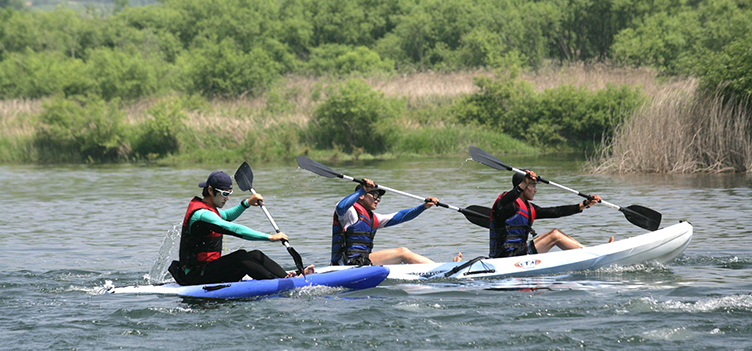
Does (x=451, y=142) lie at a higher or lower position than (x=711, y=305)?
higher

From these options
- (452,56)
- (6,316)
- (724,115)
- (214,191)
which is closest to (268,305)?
(214,191)

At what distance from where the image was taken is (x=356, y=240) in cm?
912

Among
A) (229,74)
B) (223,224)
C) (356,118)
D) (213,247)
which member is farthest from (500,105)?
(223,224)

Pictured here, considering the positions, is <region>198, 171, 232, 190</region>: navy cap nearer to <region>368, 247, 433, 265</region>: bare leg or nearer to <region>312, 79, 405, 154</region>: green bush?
<region>368, 247, 433, 265</region>: bare leg

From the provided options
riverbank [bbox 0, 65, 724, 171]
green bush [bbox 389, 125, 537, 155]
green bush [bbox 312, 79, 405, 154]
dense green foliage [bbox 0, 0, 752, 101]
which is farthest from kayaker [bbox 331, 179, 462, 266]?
dense green foliage [bbox 0, 0, 752, 101]

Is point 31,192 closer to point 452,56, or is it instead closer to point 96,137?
point 96,137

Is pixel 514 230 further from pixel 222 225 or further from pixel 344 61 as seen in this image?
pixel 344 61

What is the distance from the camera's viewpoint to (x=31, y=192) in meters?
20.1

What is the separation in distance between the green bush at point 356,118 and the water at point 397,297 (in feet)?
39.9

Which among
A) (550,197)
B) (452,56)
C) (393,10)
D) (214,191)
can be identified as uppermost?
(393,10)

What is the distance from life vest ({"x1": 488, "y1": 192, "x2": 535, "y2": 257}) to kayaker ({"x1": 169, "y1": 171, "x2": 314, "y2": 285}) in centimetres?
206

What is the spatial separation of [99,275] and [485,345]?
5076mm

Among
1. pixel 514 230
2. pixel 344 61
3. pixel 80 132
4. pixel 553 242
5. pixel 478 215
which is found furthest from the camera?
pixel 344 61

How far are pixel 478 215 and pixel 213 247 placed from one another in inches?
124
